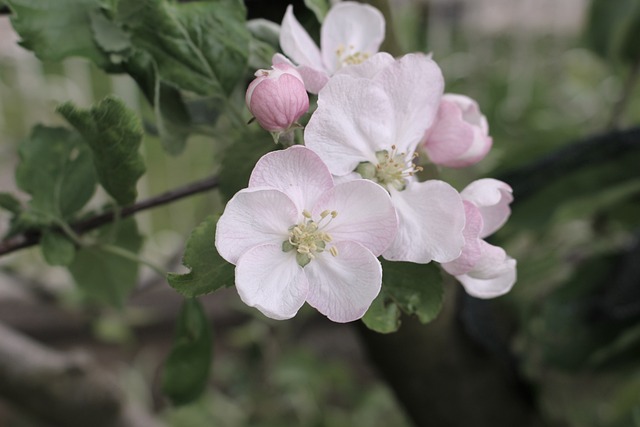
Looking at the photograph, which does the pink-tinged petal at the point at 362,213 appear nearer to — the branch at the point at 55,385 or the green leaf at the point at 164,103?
the green leaf at the point at 164,103

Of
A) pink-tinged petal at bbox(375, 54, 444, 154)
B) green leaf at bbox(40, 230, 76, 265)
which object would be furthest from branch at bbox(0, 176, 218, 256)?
pink-tinged petal at bbox(375, 54, 444, 154)

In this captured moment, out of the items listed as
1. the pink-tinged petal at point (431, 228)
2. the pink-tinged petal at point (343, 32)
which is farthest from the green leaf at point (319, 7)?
the pink-tinged petal at point (431, 228)

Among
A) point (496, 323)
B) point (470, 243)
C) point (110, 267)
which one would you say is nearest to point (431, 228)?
point (470, 243)

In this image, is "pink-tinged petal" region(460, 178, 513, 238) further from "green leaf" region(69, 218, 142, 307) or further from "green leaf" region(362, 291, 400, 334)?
"green leaf" region(69, 218, 142, 307)

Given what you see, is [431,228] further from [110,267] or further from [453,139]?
[110,267]

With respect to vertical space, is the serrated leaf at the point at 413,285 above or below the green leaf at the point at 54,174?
above

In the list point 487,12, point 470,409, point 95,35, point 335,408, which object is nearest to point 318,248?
point 95,35
